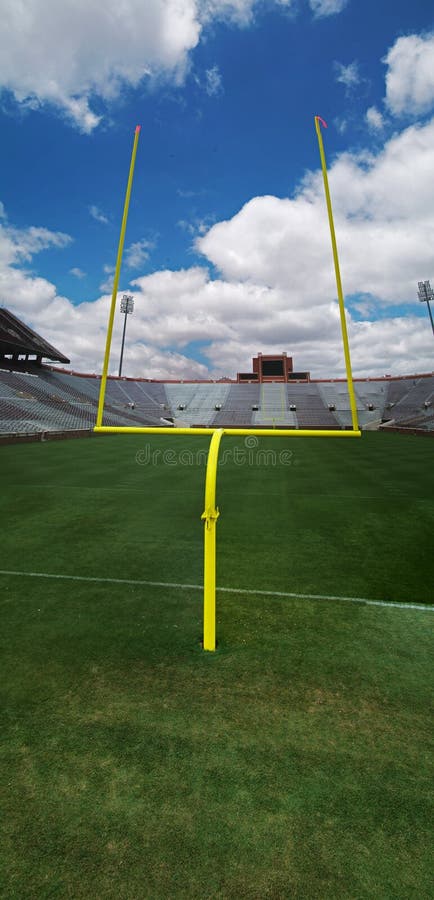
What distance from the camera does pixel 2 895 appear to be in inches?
59.2

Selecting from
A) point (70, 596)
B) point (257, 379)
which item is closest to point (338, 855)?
point (70, 596)

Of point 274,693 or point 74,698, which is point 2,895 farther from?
point 274,693

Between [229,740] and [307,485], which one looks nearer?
[229,740]

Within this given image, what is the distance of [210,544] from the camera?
293 centimetres

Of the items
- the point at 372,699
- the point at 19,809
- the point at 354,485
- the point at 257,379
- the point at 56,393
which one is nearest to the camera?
the point at 19,809

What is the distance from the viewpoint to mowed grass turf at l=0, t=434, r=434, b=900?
5.29ft

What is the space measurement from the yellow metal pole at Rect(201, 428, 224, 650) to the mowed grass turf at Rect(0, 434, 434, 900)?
186 mm

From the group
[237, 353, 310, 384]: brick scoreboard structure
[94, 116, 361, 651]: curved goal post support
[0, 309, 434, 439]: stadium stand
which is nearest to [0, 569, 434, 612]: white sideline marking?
[94, 116, 361, 651]: curved goal post support

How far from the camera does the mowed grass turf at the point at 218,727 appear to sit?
5.29 ft

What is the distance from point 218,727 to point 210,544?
109 centimetres

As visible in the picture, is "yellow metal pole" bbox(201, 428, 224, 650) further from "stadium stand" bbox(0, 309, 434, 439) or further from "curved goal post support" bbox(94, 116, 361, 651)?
"stadium stand" bbox(0, 309, 434, 439)

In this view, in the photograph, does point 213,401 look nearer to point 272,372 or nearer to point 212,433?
point 272,372

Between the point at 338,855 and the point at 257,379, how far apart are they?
2564 inches

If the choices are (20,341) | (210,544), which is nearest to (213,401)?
(20,341)
